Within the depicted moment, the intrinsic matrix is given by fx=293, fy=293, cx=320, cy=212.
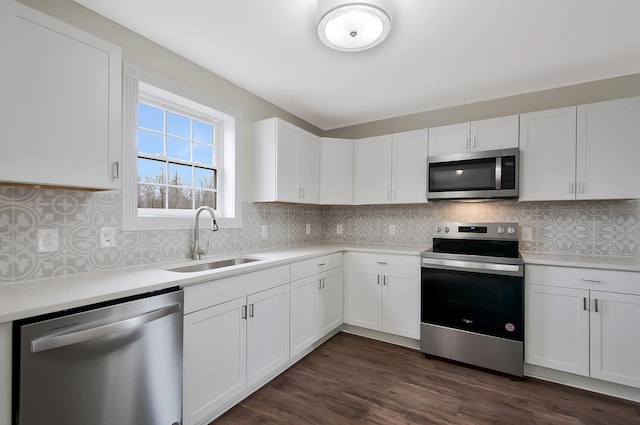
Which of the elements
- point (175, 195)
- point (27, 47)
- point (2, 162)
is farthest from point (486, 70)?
point (2, 162)

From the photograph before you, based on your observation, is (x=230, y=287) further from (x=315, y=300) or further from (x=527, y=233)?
(x=527, y=233)

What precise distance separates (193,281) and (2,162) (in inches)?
37.1

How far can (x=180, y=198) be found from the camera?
2375 mm

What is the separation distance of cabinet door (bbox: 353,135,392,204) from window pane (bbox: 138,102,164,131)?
6.99 feet

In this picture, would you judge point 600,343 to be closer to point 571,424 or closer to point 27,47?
point 571,424

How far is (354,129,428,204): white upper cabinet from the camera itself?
3.13 meters

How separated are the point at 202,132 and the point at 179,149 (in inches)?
11.7

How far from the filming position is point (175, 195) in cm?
233

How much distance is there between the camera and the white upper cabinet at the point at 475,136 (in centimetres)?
270

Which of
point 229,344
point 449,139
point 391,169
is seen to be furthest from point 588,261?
point 229,344

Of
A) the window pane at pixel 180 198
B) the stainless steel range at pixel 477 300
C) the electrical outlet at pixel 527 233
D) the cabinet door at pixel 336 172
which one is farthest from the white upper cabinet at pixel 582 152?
the window pane at pixel 180 198

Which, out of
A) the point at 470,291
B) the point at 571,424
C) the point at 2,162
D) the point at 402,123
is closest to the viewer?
the point at 2,162

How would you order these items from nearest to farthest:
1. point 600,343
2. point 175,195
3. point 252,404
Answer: point 252,404
point 600,343
point 175,195

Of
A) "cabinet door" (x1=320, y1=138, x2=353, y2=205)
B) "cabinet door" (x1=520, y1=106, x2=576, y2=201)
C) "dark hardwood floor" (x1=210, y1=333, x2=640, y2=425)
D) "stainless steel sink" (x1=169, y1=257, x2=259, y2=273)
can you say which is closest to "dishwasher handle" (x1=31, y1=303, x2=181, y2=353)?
"stainless steel sink" (x1=169, y1=257, x2=259, y2=273)
